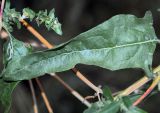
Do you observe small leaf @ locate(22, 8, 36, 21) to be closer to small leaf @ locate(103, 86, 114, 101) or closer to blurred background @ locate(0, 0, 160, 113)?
small leaf @ locate(103, 86, 114, 101)

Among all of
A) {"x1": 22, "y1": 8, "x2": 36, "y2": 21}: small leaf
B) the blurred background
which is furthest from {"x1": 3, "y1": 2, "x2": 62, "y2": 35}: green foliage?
the blurred background

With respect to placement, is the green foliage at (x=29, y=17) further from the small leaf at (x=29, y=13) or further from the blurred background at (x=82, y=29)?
the blurred background at (x=82, y=29)

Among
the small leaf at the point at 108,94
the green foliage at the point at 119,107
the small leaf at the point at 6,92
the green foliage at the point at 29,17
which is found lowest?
the green foliage at the point at 119,107

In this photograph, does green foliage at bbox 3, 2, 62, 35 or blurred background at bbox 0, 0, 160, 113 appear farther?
blurred background at bbox 0, 0, 160, 113

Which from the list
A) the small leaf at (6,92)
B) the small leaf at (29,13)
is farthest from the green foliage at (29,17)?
the small leaf at (6,92)

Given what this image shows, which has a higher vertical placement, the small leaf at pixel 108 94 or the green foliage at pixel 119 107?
the small leaf at pixel 108 94

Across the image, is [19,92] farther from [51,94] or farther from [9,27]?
[9,27]

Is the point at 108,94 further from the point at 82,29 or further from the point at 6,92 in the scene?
the point at 82,29

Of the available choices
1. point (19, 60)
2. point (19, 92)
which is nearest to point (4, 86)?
point (19, 60)
